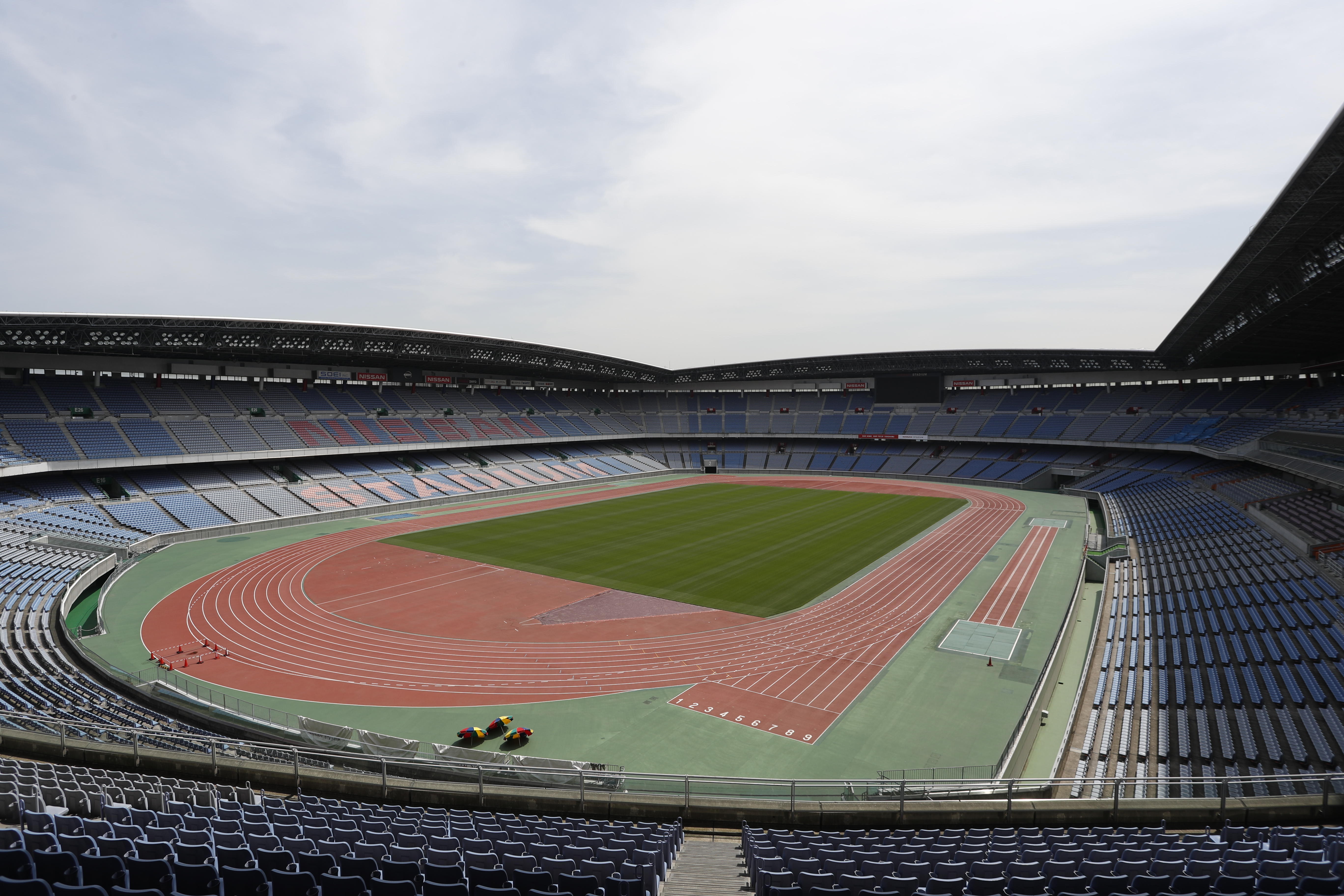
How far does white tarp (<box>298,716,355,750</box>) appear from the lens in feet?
49.0

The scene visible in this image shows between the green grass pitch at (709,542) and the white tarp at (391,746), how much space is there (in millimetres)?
13311

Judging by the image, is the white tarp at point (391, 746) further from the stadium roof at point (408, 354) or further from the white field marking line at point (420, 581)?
the stadium roof at point (408, 354)

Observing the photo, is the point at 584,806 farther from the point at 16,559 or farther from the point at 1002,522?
the point at 1002,522

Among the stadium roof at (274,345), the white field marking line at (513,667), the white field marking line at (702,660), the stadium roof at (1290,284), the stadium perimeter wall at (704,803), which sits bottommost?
the white field marking line at (702,660)

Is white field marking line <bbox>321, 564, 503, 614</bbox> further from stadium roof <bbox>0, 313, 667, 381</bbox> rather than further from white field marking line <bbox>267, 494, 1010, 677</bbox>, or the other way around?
stadium roof <bbox>0, 313, 667, 381</bbox>

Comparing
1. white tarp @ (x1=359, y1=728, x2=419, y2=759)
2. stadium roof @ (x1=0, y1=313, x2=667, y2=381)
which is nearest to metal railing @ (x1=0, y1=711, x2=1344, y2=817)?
white tarp @ (x1=359, y1=728, x2=419, y2=759)

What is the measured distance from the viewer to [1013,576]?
96.8 feet

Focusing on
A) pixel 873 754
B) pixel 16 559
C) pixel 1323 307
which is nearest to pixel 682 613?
pixel 873 754

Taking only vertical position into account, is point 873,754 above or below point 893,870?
below

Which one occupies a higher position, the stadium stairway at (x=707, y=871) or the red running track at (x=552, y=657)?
the stadium stairway at (x=707, y=871)

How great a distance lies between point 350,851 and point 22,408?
Answer: 48.1 m

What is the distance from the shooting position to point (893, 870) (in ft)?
21.7

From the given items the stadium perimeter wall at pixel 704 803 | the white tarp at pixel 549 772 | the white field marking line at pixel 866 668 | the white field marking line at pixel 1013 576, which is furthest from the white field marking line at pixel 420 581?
the white field marking line at pixel 1013 576

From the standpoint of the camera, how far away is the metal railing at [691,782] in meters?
8.90
